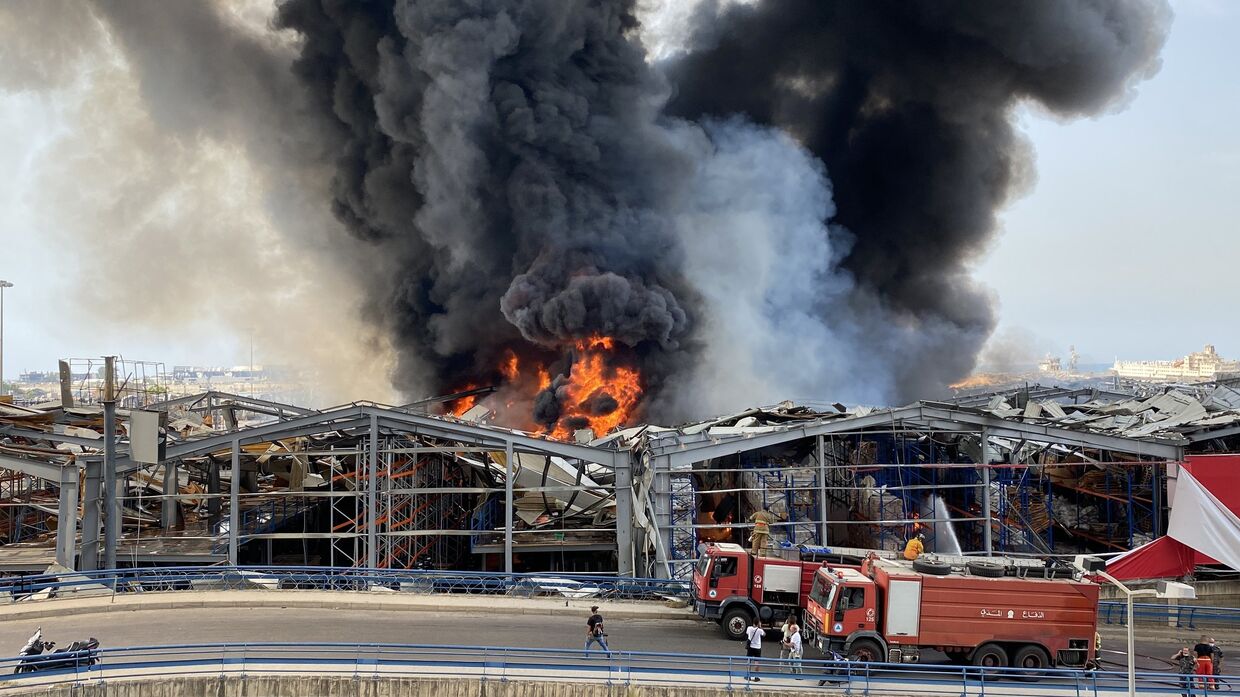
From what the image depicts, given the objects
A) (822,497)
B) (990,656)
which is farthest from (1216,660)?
(822,497)

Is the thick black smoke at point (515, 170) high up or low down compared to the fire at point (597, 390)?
up

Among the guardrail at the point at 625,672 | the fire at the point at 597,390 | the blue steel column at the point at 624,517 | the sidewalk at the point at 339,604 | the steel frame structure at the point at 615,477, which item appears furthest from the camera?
the fire at the point at 597,390

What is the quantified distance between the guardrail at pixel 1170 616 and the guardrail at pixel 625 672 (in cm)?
569

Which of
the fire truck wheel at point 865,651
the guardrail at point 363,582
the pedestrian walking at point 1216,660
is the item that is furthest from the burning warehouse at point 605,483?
the pedestrian walking at point 1216,660

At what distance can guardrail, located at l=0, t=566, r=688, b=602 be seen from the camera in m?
26.9

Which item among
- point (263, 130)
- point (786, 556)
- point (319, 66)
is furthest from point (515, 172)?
point (786, 556)

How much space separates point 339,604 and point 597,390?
30957 millimetres

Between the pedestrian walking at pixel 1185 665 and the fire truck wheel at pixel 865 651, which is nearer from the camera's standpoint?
the pedestrian walking at pixel 1185 665

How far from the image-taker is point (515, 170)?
58688 mm

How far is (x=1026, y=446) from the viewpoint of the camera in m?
40.7

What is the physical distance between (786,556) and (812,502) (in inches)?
510

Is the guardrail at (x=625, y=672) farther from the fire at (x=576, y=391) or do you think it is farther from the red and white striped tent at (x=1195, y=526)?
the fire at (x=576, y=391)

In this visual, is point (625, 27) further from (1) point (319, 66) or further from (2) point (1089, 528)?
(2) point (1089, 528)

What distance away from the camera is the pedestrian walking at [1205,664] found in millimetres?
19125
